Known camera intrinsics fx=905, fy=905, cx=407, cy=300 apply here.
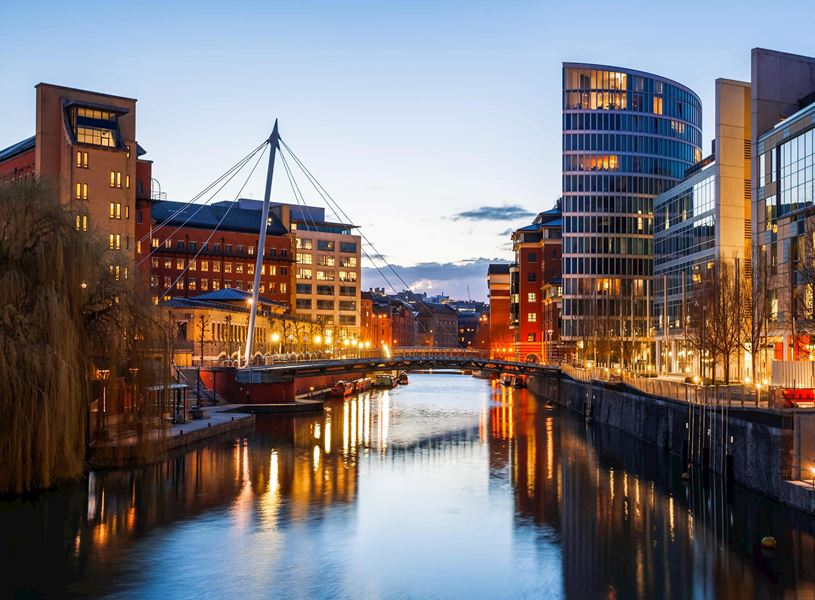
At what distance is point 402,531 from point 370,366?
5991cm

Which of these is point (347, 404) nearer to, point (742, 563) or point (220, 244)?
point (220, 244)

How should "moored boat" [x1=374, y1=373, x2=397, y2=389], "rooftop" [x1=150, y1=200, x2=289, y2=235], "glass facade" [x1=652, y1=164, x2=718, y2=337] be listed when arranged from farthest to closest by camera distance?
1. "rooftop" [x1=150, y1=200, x2=289, y2=235]
2. "moored boat" [x1=374, y1=373, x2=397, y2=389]
3. "glass facade" [x1=652, y1=164, x2=718, y2=337]

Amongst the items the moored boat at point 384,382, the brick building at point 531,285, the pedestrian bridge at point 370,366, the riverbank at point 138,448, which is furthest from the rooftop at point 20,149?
the brick building at point 531,285

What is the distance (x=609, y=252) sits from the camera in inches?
5374

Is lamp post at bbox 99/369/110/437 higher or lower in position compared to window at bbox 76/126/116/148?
lower

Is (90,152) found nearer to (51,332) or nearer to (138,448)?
(138,448)

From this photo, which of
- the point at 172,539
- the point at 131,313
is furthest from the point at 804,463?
the point at 131,313

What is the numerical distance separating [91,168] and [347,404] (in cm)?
3900

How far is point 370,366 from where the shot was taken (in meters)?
96.7

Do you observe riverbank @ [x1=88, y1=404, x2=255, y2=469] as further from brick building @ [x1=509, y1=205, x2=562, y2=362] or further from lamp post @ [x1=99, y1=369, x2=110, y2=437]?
brick building @ [x1=509, y1=205, x2=562, y2=362]

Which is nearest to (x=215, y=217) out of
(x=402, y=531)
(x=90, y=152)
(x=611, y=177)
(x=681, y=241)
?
(x=90, y=152)

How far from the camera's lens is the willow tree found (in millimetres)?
37062

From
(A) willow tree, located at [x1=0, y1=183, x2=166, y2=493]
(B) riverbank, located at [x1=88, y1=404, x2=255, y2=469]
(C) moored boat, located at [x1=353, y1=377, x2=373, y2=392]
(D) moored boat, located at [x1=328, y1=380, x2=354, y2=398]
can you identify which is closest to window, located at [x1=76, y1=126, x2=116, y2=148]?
(D) moored boat, located at [x1=328, y1=380, x2=354, y2=398]

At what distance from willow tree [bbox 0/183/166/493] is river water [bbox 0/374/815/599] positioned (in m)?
2.30
